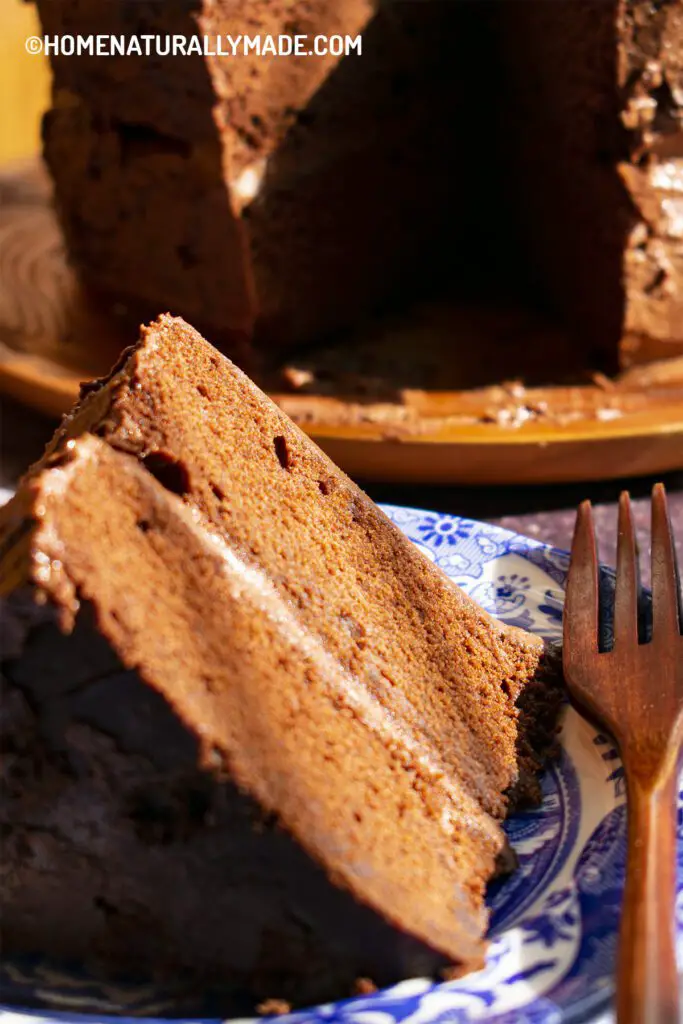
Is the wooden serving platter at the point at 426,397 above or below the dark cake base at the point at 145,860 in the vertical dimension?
above

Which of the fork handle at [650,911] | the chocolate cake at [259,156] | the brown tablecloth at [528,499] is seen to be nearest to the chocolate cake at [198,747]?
the fork handle at [650,911]

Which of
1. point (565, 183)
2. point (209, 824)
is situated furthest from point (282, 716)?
point (565, 183)

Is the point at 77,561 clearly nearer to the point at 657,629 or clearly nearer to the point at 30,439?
the point at 657,629

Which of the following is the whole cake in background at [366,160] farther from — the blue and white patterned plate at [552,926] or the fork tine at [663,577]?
the blue and white patterned plate at [552,926]

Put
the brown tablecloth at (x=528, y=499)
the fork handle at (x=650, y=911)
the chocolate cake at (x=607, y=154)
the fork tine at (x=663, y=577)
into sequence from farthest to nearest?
1. the chocolate cake at (x=607, y=154)
2. the brown tablecloth at (x=528, y=499)
3. the fork tine at (x=663, y=577)
4. the fork handle at (x=650, y=911)

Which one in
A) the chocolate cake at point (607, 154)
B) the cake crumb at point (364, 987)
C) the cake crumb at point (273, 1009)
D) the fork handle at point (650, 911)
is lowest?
the cake crumb at point (273, 1009)

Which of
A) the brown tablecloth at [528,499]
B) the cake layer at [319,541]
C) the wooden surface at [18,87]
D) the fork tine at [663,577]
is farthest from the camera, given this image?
the wooden surface at [18,87]

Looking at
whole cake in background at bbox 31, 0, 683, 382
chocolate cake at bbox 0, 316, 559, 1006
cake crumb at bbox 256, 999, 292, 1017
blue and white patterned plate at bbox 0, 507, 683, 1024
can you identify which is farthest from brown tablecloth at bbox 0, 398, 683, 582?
cake crumb at bbox 256, 999, 292, 1017
